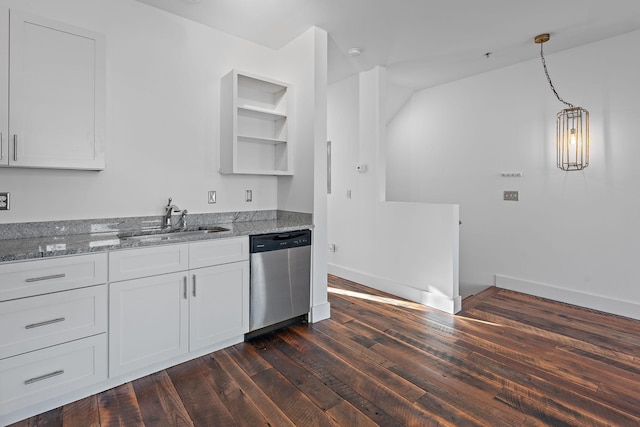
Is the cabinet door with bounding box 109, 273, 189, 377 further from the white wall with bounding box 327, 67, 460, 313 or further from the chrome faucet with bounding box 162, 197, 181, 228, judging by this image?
the white wall with bounding box 327, 67, 460, 313

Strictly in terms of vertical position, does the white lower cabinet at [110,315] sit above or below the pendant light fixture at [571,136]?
below

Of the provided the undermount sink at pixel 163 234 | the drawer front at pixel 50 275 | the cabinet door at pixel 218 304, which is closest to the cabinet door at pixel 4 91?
the drawer front at pixel 50 275

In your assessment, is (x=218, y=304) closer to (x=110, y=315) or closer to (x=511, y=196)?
(x=110, y=315)

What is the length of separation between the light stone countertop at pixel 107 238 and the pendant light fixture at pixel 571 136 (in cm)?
280

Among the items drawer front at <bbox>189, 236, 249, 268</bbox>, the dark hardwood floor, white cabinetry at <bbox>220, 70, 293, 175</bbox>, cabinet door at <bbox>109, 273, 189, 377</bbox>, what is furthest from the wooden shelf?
the dark hardwood floor

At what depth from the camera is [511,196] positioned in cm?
388

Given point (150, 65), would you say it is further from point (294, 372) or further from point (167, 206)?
point (294, 372)

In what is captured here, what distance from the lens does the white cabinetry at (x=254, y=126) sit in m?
2.77

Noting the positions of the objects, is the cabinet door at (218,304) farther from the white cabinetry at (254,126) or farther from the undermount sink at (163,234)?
the white cabinetry at (254,126)

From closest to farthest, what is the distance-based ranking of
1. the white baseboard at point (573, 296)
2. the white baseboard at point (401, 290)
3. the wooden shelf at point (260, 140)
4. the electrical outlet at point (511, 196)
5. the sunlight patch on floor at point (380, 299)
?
the wooden shelf at point (260, 140) → the white baseboard at point (573, 296) → the white baseboard at point (401, 290) → the sunlight patch on floor at point (380, 299) → the electrical outlet at point (511, 196)

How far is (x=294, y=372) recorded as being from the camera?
2.14m

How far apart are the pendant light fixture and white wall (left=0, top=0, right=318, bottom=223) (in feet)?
8.83

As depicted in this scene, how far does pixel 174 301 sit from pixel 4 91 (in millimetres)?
1568

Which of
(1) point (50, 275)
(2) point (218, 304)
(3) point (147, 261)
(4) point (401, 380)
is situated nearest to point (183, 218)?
(3) point (147, 261)
